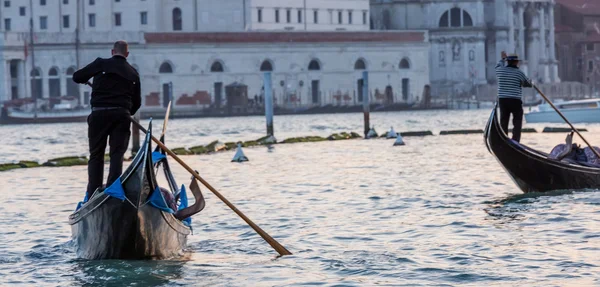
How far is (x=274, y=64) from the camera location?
75.1m

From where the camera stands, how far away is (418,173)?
22.4 meters

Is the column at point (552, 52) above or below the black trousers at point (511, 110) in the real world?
above

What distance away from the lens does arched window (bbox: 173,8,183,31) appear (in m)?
77.9

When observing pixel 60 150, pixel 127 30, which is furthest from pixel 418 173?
pixel 127 30

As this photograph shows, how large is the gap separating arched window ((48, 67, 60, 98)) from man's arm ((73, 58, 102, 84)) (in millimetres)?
61981

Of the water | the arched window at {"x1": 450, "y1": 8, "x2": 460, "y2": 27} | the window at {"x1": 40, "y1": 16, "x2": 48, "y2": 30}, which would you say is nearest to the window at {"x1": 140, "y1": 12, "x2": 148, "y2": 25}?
the window at {"x1": 40, "y1": 16, "x2": 48, "y2": 30}

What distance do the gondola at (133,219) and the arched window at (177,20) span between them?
66607mm

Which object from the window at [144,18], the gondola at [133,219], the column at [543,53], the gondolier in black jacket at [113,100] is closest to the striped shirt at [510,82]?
the gondola at [133,219]

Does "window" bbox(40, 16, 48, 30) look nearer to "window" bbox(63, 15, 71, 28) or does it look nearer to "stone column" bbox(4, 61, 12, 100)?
"window" bbox(63, 15, 71, 28)

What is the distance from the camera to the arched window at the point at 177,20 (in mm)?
77938

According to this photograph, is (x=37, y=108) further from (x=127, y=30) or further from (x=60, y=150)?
(x=60, y=150)

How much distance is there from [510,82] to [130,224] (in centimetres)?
735

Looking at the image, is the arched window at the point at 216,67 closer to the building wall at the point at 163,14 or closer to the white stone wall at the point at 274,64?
the white stone wall at the point at 274,64

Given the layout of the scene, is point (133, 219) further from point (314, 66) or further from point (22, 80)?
point (314, 66)
